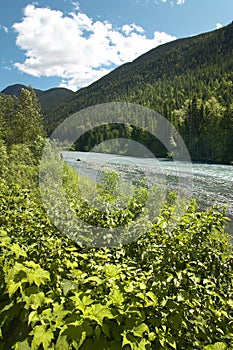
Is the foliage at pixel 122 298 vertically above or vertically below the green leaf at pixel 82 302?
below

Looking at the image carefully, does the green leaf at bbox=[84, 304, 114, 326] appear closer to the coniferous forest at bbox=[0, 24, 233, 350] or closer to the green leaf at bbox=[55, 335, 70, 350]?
the coniferous forest at bbox=[0, 24, 233, 350]

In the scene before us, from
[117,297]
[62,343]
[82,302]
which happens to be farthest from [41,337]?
[117,297]

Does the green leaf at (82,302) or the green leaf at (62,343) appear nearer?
the green leaf at (62,343)

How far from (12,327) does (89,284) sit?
2.50ft

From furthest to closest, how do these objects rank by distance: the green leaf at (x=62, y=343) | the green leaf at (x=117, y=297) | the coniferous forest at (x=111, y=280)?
the green leaf at (x=117, y=297) < the coniferous forest at (x=111, y=280) < the green leaf at (x=62, y=343)

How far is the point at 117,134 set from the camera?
67875mm

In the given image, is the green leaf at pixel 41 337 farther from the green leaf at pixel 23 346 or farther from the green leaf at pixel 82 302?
the green leaf at pixel 82 302

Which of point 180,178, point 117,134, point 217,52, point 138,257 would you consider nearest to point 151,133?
point 117,134

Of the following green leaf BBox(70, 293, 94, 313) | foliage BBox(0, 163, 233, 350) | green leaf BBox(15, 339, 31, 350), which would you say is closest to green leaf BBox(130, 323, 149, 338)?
foliage BBox(0, 163, 233, 350)

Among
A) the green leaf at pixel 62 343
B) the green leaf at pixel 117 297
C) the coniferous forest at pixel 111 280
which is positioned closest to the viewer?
the green leaf at pixel 62 343

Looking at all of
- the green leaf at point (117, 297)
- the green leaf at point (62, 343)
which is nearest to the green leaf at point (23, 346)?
the green leaf at point (62, 343)

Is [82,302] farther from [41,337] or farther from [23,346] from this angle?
[23,346]

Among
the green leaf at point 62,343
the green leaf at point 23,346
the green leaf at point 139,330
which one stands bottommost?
the green leaf at point 23,346

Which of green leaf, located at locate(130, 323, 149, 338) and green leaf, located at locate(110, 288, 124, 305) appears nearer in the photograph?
green leaf, located at locate(130, 323, 149, 338)
